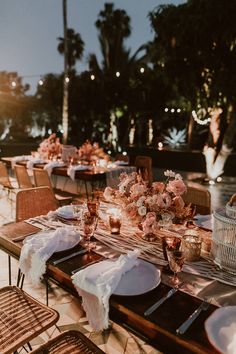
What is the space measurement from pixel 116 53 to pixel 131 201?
1420 centimetres

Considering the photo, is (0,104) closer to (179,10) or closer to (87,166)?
(179,10)

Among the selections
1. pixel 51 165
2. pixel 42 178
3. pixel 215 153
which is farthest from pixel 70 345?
pixel 215 153

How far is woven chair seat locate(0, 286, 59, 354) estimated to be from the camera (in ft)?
5.36

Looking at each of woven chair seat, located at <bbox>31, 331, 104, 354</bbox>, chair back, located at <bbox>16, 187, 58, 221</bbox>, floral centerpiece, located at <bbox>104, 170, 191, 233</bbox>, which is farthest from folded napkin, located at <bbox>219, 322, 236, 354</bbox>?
chair back, located at <bbox>16, 187, 58, 221</bbox>

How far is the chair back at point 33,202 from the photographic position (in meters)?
2.84

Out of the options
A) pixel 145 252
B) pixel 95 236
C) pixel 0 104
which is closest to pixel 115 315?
pixel 145 252

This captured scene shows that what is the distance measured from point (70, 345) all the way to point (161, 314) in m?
0.60

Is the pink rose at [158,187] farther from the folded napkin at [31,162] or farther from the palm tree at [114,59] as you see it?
the palm tree at [114,59]

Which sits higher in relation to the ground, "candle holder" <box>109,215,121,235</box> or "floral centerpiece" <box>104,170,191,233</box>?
"floral centerpiece" <box>104,170,191,233</box>

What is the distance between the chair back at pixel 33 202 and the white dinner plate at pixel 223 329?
1.94 meters

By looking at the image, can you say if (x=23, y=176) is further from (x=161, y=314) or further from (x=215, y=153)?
(x=215, y=153)

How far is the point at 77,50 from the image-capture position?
2620cm

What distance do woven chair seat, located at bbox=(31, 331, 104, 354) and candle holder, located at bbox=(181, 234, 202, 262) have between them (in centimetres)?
63

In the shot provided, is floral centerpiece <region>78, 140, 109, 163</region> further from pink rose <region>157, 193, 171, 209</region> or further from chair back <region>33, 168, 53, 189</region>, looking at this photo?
pink rose <region>157, 193, 171, 209</region>
